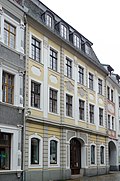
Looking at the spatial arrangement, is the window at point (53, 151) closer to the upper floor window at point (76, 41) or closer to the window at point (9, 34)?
the window at point (9, 34)

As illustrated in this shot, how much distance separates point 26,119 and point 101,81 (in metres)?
16.3

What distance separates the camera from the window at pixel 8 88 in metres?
21.3

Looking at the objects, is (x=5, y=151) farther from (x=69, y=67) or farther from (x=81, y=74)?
(x=81, y=74)

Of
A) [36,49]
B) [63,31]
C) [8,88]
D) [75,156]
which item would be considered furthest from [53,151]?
[63,31]

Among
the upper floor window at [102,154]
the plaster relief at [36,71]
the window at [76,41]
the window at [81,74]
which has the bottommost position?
the upper floor window at [102,154]

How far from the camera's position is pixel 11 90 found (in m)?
22.0

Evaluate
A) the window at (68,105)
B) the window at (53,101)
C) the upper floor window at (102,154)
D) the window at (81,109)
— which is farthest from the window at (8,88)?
the upper floor window at (102,154)

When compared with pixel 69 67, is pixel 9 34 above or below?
above

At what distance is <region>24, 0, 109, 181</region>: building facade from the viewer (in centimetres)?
2434

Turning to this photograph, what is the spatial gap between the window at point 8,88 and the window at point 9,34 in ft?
6.11

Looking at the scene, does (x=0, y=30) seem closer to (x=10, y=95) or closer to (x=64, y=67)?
(x=10, y=95)

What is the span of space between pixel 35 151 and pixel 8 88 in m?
5.12

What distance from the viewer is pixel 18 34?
75.4ft

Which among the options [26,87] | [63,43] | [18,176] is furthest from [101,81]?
[18,176]
